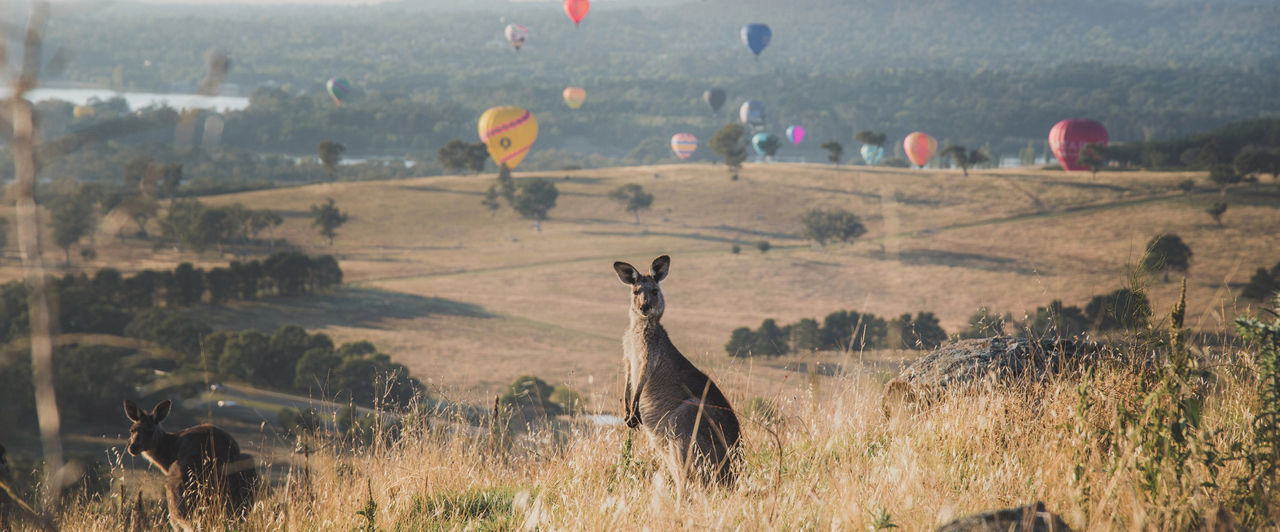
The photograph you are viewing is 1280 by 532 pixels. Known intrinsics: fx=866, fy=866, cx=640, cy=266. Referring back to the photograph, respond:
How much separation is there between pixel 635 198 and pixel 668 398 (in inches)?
3983

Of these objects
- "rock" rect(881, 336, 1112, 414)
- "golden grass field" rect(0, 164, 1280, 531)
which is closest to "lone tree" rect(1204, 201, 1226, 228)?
"golden grass field" rect(0, 164, 1280, 531)

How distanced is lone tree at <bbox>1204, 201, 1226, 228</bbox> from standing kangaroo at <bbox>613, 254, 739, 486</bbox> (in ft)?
312

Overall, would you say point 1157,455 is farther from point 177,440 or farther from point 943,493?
point 177,440

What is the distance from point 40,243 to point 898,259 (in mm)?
89438

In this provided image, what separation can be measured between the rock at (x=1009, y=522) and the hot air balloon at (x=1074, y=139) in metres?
129

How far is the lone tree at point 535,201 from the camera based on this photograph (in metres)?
107

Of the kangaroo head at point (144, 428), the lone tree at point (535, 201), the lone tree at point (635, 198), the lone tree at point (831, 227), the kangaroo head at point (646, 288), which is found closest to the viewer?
the kangaroo head at point (646, 288)

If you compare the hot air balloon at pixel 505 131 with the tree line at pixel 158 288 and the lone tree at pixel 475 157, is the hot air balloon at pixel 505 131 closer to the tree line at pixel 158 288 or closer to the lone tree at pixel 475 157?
the lone tree at pixel 475 157

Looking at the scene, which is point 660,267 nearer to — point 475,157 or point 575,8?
point 475,157

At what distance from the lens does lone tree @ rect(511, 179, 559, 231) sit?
Result: 351ft

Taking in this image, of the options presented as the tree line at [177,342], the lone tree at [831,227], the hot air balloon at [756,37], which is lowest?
the tree line at [177,342]

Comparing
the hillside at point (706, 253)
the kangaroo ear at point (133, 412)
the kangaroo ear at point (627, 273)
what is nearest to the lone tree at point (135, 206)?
the kangaroo ear at point (627, 273)

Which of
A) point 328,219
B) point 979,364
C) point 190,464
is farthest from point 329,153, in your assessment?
point 979,364

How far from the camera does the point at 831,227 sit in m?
93.2
